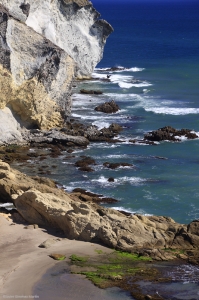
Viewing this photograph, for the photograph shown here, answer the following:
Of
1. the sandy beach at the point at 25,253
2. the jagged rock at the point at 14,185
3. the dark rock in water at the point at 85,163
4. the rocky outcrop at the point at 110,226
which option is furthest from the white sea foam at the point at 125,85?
the sandy beach at the point at 25,253

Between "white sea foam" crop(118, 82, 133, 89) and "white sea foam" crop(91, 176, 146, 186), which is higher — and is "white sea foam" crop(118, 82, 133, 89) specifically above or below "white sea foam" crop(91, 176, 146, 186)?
above

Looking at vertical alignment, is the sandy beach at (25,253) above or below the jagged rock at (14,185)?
below

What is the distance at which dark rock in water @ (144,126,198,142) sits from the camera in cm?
5019

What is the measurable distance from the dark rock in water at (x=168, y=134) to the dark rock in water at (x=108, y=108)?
7.61 metres

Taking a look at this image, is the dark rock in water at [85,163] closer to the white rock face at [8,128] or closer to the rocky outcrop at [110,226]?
the white rock face at [8,128]

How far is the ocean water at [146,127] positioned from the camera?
127ft

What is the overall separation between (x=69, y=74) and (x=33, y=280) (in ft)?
92.4

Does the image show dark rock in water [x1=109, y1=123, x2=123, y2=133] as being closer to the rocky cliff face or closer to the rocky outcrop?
the rocky cliff face

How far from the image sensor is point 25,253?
92.7 feet

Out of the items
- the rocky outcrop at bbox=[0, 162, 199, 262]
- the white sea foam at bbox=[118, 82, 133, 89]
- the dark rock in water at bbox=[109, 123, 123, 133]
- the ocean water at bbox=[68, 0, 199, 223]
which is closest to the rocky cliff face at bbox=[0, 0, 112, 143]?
the dark rock in water at bbox=[109, 123, 123, 133]

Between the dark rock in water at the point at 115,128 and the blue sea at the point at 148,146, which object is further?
the dark rock in water at the point at 115,128

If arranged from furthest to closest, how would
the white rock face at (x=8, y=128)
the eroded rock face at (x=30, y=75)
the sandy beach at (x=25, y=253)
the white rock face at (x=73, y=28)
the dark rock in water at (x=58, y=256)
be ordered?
1. the white rock face at (x=73, y=28)
2. the eroded rock face at (x=30, y=75)
3. the white rock face at (x=8, y=128)
4. the dark rock in water at (x=58, y=256)
5. the sandy beach at (x=25, y=253)

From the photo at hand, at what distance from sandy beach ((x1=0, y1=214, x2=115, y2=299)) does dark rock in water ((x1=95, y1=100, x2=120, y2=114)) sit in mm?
27725

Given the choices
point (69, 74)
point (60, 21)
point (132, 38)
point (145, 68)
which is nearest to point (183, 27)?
point (132, 38)
